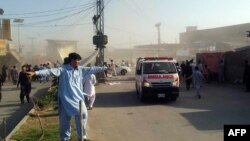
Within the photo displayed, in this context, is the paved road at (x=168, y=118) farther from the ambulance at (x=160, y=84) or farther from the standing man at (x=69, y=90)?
the standing man at (x=69, y=90)

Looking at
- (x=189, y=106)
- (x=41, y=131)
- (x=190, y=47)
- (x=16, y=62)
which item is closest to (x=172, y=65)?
(x=189, y=106)

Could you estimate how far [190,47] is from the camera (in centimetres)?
7744

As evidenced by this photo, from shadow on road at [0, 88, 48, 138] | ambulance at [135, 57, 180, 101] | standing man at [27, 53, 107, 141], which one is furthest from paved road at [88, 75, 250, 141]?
shadow on road at [0, 88, 48, 138]

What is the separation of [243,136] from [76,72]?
3456mm

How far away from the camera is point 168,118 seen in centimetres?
1322

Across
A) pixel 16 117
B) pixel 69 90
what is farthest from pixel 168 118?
pixel 16 117

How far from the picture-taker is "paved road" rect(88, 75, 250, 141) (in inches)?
414

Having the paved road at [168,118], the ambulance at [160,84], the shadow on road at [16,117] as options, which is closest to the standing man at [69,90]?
the paved road at [168,118]

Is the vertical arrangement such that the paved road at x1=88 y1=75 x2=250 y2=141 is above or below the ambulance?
below

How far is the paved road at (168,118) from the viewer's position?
34.5 ft

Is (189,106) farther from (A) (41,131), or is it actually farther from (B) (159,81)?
(A) (41,131)

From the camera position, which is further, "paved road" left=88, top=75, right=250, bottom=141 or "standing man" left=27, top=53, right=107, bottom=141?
"paved road" left=88, top=75, right=250, bottom=141

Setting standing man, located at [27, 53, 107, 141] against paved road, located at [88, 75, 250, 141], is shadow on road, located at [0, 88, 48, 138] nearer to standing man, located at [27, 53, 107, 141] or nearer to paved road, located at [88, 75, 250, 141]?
paved road, located at [88, 75, 250, 141]

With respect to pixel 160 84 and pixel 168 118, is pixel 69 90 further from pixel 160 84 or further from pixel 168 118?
pixel 160 84
